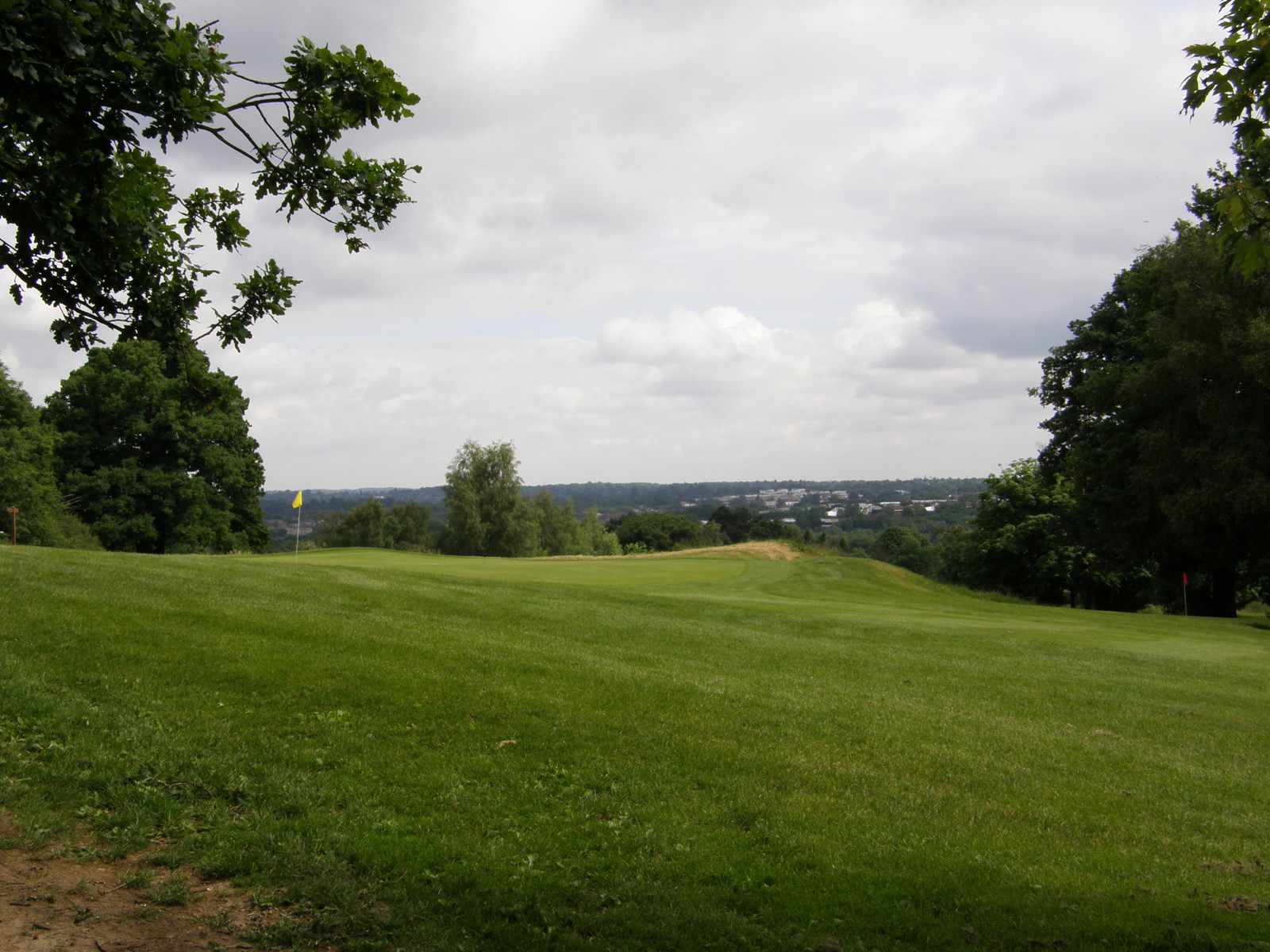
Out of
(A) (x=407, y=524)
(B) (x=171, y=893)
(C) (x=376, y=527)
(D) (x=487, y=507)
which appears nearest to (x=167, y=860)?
(B) (x=171, y=893)

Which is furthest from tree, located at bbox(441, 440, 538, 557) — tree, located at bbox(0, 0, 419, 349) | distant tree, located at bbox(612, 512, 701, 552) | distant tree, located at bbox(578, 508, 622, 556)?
tree, located at bbox(0, 0, 419, 349)

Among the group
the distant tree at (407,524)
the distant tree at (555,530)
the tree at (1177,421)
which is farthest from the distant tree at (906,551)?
the tree at (1177,421)

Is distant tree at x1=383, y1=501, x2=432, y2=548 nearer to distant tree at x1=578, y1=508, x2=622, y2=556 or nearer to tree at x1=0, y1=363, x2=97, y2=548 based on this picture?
distant tree at x1=578, y1=508, x2=622, y2=556

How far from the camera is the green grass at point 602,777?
17.8ft

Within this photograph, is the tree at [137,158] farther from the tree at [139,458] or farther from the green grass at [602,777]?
the tree at [139,458]

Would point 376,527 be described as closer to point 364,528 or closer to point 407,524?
point 364,528

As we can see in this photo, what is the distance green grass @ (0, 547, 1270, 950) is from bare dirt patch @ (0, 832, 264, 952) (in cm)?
21

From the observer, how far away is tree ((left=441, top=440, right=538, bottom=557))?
7394 centimetres

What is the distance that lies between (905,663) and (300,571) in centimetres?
1344

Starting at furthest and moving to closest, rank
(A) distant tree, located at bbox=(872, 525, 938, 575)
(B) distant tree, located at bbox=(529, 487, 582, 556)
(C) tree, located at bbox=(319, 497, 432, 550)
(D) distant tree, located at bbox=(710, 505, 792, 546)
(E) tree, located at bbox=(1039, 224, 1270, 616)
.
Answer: (D) distant tree, located at bbox=(710, 505, 792, 546), (A) distant tree, located at bbox=(872, 525, 938, 575), (C) tree, located at bbox=(319, 497, 432, 550), (B) distant tree, located at bbox=(529, 487, 582, 556), (E) tree, located at bbox=(1039, 224, 1270, 616)

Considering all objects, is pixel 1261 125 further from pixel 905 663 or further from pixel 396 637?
pixel 905 663

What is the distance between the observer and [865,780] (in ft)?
27.6

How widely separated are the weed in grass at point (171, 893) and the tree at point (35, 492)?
45.2 m

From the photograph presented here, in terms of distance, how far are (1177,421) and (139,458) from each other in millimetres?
52665
